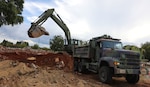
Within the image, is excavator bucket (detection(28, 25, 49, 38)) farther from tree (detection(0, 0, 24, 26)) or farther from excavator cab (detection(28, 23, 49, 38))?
tree (detection(0, 0, 24, 26))

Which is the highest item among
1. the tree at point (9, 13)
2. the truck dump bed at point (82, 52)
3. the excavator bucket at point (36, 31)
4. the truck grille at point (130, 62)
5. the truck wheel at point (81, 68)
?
the tree at point (9, 13)

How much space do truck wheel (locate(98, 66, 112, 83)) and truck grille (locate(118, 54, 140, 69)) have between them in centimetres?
77

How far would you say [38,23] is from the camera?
21.8 meters

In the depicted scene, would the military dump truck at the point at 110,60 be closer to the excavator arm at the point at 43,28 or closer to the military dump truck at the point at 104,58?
the military dump truck at the point at 104,58

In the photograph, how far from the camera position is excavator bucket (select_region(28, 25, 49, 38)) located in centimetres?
1980

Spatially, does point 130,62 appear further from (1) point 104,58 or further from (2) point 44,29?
(2) point 44,29

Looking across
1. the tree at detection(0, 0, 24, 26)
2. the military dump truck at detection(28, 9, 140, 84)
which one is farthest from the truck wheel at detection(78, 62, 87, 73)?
the tree at detection(0, 0, 24, 26)

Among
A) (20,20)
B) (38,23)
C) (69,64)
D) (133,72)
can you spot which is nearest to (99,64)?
(133,72)

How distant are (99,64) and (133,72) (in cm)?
234

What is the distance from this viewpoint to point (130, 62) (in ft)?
52.3

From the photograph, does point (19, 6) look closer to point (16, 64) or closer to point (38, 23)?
point (38, 23)

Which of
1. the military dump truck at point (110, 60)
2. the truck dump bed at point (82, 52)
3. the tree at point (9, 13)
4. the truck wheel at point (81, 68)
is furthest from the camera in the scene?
the tree at point (9, 13)

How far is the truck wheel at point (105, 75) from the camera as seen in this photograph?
15.8 meters

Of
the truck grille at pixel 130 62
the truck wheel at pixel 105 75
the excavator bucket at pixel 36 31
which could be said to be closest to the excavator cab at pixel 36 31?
the excavator bucket at pixel 36 31
